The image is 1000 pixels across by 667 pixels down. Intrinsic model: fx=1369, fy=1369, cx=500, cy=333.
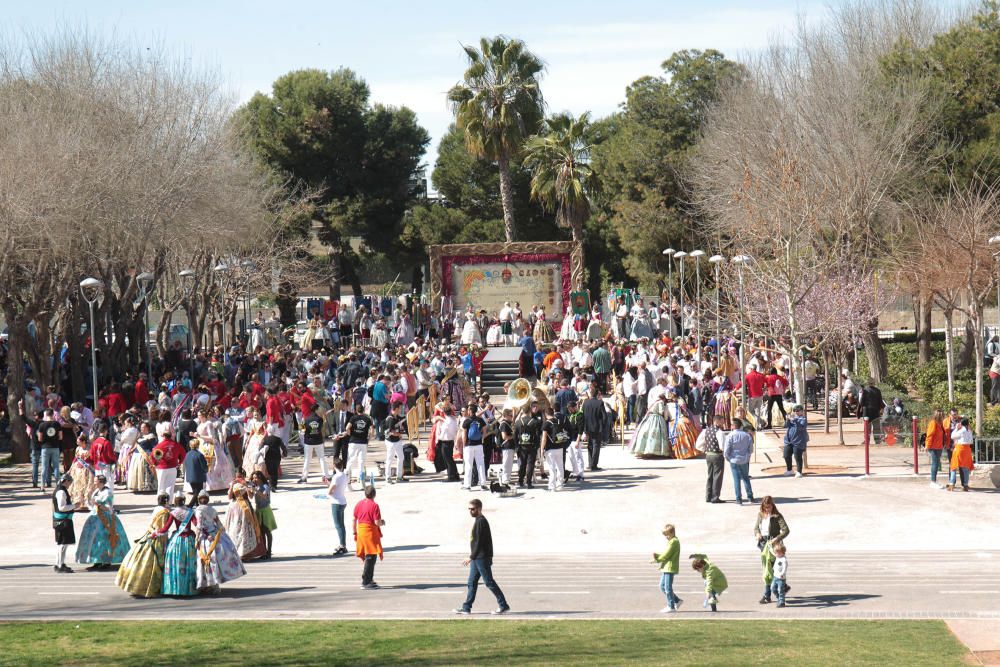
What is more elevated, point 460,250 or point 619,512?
point 460,250

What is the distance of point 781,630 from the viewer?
48.4ft

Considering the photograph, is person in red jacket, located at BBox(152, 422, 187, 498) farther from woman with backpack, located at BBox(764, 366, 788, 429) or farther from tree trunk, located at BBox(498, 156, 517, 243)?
tree trunk, located at BBox(498, 156, 517, 243)

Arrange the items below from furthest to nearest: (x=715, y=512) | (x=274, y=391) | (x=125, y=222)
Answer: (x=125, y=222), (x=274, y=391), (x=715, y=512)

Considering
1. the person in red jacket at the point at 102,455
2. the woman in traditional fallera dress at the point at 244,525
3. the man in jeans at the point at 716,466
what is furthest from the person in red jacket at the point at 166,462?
the man in jeans at the point at 716,466

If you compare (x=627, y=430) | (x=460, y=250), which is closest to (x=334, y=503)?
(x=627, y=430)

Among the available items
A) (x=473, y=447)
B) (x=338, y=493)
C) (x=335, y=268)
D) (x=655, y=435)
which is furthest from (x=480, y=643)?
(x=335, y=268)

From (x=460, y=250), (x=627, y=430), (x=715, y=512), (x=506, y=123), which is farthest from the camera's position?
(x=506, y=123)

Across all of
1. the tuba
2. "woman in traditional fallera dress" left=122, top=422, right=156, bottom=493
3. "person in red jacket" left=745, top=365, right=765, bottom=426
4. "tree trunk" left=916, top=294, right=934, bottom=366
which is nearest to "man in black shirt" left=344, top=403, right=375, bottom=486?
"woman in traditional fallera dress" left=122, top=422, right=156, bottom=493

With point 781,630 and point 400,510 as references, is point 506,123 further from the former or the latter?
point 781,630

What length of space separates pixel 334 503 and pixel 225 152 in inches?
1057

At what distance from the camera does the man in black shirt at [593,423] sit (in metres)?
24.5

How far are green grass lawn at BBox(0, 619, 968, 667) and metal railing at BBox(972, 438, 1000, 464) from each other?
29.9 feet

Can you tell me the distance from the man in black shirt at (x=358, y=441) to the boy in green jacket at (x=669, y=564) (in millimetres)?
8613

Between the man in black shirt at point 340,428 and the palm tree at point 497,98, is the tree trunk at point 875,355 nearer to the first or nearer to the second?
the man in black shirt at point 340,428
